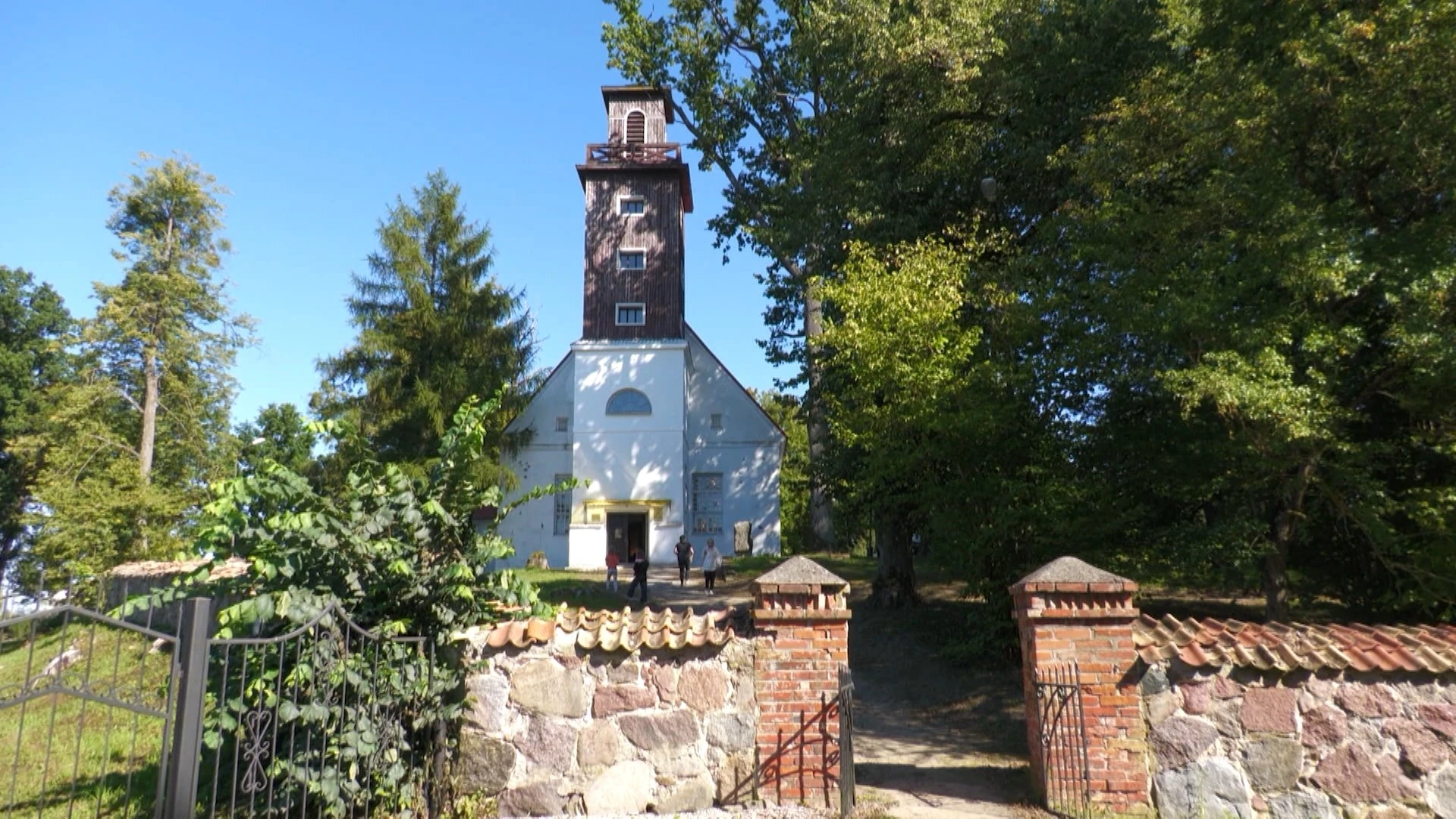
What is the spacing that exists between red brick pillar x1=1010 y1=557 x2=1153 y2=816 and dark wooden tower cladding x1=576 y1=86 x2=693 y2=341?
72.2ft

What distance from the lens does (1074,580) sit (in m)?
5.98

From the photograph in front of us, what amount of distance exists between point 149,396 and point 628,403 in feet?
44.1

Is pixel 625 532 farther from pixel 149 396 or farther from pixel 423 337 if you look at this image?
pixel 149 396

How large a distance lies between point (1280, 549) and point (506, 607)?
29.6ft

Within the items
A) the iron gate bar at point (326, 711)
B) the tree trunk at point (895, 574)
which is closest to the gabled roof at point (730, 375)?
the tree trunk at point (895, 574)

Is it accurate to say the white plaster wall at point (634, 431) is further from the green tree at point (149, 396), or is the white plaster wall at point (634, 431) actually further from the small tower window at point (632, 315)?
the green tree at point (149, 396)

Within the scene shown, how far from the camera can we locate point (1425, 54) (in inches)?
340

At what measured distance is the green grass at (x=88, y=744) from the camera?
15.4 feet

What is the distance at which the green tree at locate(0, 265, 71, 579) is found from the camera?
109ft

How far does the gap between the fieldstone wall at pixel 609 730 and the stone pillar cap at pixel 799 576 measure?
1.50 ft

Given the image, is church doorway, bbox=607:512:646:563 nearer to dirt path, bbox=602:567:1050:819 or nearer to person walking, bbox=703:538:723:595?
person walking, bbox=703:538:723:595

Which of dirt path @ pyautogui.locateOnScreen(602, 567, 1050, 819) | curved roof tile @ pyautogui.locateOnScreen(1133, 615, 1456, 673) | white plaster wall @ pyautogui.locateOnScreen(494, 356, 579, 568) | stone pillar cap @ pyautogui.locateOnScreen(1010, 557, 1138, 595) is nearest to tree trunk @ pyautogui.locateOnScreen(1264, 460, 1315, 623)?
dirt path @ pyautogui.locateOnScreen(602, 567, 1050, 819)

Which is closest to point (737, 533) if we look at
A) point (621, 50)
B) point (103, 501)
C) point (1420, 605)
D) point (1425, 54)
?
point (621, 50)

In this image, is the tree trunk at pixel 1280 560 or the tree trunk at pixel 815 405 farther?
the tree trunk at pixel 815 405
